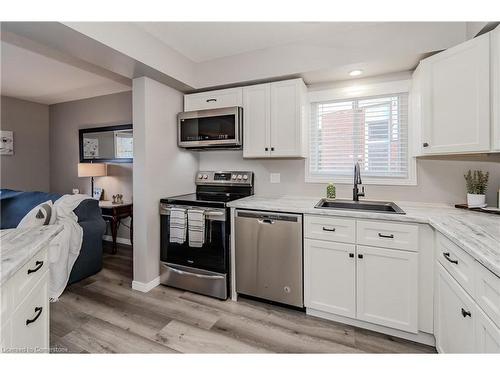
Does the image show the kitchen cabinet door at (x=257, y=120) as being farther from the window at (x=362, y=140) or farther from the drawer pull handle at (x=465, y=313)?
the drawer pull handle at (x=465, y=313)

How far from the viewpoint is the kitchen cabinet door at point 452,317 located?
1.18m

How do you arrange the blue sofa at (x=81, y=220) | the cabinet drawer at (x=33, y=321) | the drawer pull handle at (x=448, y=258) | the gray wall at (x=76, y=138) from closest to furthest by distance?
the cabinet drawer at (x=33, y=321)
the drawer pull handle at (x=448, y=258)
the blue sofa at (x=81, y=220)
the gray wall at (x=76, y=138)

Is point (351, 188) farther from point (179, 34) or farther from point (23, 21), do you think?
point (23, 21)

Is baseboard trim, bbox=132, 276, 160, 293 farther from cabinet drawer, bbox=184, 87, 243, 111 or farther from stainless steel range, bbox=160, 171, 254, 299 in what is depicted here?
cabinet drawer, bbox=184, 87, 243, 111

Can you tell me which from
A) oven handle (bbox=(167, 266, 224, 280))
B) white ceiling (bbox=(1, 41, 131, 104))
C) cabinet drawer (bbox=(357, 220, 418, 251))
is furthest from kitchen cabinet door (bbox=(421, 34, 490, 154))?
white ceiling (bbox=(1, 41, 131, 104))

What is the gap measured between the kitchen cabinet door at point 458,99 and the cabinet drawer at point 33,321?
8.54 feet

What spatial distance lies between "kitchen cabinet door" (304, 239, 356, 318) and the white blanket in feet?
7.76

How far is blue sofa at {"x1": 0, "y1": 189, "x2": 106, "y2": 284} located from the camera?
272 centimetres

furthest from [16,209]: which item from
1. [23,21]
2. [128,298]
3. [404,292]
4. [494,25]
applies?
[494,25]

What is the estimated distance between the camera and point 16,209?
2.78m

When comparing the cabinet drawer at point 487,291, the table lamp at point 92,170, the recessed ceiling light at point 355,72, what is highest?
the recessed ceiling light at point 355,72

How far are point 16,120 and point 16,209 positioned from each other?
91.9 inches

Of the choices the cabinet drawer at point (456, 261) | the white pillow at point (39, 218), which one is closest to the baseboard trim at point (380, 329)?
the cabinet drawer at point (456, 261)

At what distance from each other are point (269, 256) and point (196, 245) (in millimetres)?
737
